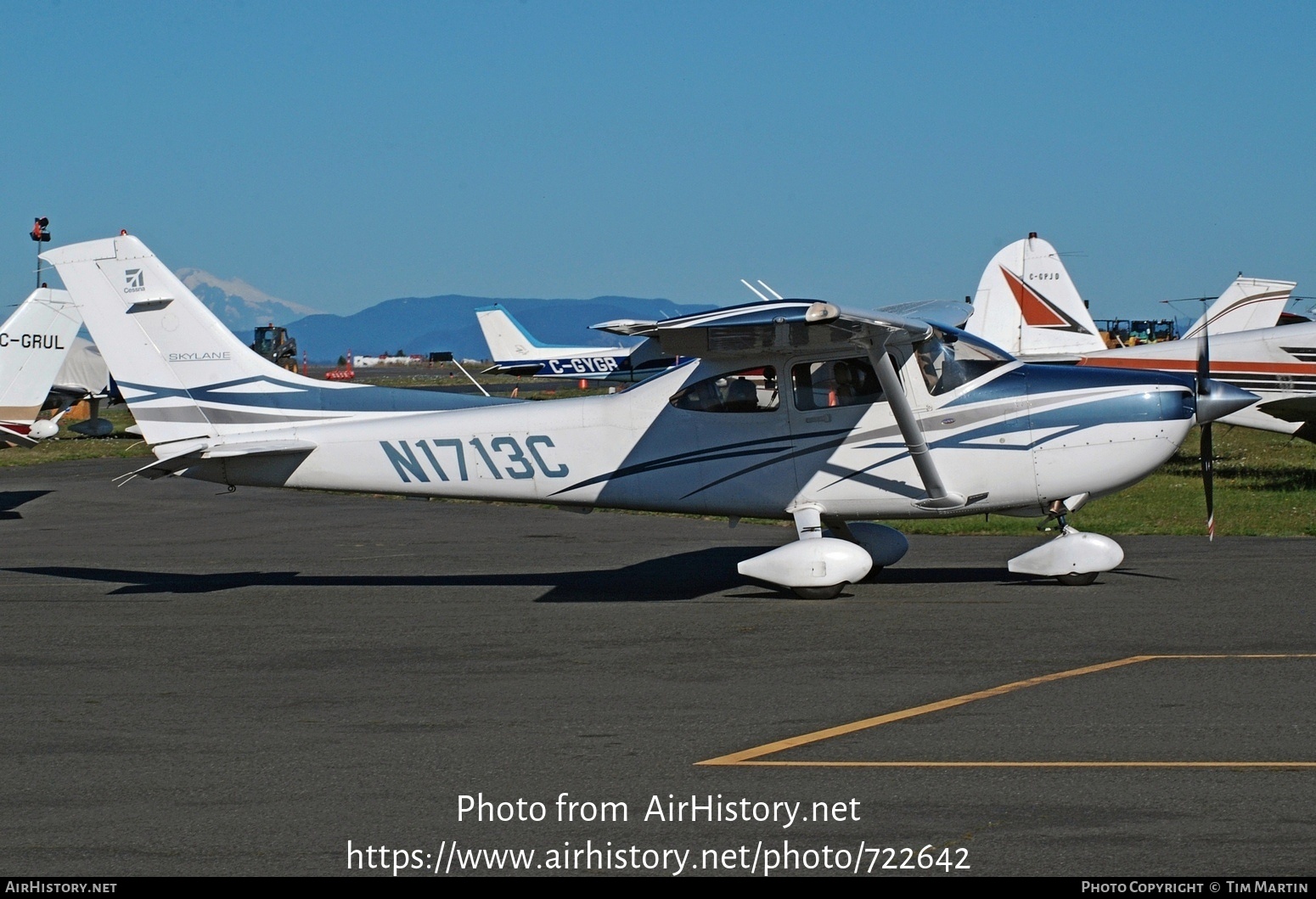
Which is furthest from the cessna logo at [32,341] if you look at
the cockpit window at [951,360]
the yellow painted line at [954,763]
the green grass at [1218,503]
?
the yellow painted line at [954,763]

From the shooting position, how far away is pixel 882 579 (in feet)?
38.9

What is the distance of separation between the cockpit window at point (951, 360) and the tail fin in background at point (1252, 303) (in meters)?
15.5

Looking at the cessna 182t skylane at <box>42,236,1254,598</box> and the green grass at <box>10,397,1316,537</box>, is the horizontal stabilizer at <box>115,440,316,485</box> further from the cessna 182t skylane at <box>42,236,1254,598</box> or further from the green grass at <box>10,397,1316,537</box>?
the green grass at <box>10,397,1316,537</box>

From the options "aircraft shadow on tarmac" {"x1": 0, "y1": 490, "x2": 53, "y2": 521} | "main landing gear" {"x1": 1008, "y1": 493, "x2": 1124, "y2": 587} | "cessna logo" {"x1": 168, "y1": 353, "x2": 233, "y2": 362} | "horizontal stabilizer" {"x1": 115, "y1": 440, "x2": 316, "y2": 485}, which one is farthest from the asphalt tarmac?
"aircraft shadow on tarmac" {"x1": 0, "y1": 490, "x2": 53, "y2": 521}

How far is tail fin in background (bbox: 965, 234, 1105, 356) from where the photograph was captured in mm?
22641

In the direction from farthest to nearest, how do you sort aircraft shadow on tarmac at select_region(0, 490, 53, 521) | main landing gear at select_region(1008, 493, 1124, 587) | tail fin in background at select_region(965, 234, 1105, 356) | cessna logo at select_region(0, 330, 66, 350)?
tail fin in background at select_region(965, 234, 1105, 356) < cessna logo at select_region(0, 330, 66, 350) < aircraft shadow on tarmac at select_region(0, 490, 53, 521) < main landing gear at select_region(1008, 493, 1124, 587)

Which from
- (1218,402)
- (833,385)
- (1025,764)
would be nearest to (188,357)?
(833,385)

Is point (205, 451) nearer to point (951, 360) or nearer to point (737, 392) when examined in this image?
point (737, 392)

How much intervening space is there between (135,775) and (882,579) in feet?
24.0

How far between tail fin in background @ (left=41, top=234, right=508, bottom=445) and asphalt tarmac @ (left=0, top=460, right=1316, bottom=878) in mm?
1558

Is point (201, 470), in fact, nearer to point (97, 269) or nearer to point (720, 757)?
point (97, 269)

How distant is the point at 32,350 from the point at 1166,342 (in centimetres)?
1822

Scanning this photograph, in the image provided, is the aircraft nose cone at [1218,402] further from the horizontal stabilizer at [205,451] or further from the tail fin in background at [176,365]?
the horizontal stabilizer at [205,451]

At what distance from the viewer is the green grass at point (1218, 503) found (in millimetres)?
15516
